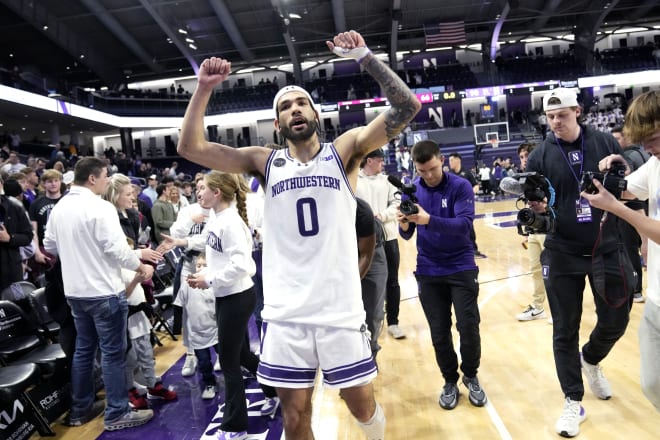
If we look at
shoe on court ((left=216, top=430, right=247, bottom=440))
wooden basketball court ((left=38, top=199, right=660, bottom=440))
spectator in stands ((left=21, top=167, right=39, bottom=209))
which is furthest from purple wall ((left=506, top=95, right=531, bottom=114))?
shoe on court ((left=216, top=430, right=247, bottom=440))

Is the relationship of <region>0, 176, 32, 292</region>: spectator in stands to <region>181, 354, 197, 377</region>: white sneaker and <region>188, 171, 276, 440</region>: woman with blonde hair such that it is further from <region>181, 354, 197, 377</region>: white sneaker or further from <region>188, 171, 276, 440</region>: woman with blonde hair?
<region>188, 171, 276, 440</region>: woman with blonde hair

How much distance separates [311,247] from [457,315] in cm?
175

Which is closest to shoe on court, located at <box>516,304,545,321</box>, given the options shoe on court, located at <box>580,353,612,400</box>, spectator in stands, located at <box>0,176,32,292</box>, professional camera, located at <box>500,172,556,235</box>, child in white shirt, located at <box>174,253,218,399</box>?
shoe on court, located at <box>580,353,612,400</box>

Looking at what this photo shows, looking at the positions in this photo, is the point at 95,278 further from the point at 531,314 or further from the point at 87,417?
the point at 531,314

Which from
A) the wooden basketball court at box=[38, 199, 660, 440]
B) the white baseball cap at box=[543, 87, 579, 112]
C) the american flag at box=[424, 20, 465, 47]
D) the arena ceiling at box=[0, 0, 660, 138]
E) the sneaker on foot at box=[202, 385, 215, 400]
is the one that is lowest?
the wooden basketball court at box=[38, 199, 660, 440]

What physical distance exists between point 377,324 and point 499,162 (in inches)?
738

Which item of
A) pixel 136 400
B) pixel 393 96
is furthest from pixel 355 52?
pixel 136 400

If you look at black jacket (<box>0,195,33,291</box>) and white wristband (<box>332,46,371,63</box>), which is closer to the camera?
white wristband (<box>332,46,371,63</box>)

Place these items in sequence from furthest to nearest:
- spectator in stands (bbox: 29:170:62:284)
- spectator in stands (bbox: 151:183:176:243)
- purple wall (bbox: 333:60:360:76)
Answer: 1. purple wall (bbox: 333:60:360:76)
2. spectator in stands (bbox: 151:183:176:243)
3. spectator in stands (bbox: 29:170:62:284)

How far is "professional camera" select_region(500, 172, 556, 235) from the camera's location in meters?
2.94

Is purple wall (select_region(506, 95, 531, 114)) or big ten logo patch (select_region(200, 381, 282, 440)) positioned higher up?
purple wall (select_region(506, 95, 531, 114))

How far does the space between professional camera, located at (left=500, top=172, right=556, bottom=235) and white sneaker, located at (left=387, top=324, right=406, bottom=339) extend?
2465 millimetres

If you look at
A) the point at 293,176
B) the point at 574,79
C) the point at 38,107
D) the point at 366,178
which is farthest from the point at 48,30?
the point at 574,79

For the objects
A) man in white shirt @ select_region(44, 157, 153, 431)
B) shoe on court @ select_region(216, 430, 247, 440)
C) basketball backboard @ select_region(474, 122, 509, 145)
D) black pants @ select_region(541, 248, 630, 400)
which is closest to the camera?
black pants @ select_region(541, 248, 630, 400)
